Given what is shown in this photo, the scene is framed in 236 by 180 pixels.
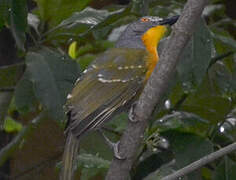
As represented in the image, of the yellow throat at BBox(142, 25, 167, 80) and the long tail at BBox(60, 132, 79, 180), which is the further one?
the yellow throat at BBox(142, 25, 167, 80)

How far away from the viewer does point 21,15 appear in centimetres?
255

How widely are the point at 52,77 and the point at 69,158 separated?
1.74 feet

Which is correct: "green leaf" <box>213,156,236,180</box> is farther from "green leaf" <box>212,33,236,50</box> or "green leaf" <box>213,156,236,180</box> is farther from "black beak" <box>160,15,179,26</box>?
"black beak" <box>160,15,179,26</box>

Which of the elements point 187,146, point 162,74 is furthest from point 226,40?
point 162,74

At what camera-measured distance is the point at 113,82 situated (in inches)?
104

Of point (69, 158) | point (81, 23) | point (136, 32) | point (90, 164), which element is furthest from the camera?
point (136, 32)

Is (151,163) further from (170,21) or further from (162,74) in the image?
(162,74)

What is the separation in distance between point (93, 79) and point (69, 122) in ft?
1.09

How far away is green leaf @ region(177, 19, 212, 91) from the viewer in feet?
8.97

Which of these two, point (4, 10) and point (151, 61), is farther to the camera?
point (151, 61)

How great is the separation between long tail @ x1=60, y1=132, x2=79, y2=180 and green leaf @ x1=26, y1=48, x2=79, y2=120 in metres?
0.31

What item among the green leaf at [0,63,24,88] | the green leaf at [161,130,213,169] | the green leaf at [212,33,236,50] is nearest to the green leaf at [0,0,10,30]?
the green leaf at [0,63,24,88]

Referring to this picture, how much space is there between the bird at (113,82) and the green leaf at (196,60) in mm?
132

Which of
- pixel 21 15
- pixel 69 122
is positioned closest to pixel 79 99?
pixel 69 122
